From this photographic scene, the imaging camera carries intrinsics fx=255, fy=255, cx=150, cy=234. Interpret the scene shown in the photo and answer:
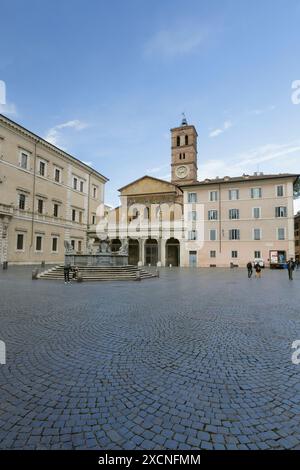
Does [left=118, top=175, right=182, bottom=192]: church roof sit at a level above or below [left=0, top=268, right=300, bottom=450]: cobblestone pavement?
above

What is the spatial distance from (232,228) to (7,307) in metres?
34.5

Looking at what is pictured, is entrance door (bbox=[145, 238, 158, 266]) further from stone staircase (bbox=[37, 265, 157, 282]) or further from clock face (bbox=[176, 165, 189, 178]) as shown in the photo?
stone staircase (bbox=[37, 265, 157, 282])

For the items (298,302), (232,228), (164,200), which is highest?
(164,200)

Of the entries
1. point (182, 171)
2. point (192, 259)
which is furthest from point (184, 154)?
point (192, 259)

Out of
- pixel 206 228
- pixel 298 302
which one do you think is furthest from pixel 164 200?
pixel 298 302

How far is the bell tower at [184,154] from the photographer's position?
5562cm

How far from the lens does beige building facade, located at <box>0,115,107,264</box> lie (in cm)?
2922

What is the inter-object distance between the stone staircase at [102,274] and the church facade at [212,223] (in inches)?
837

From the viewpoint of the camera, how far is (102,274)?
59.8ft

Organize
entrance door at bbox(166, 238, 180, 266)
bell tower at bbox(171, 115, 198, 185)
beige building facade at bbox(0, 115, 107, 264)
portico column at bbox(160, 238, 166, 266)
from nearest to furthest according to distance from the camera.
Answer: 1. beige building facade at bbox(0, 115, 107, 264)
2. portico column at bbox(160, 238, 166, 266)
3. entrance door at bbox(166, 238, 180, 266)
4. bell tower at bbox(171, 115, 198, 185)

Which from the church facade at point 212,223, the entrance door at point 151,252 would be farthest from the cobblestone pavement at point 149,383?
the entrance door at point 151,252

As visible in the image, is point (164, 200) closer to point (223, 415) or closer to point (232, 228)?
point (232, 228)

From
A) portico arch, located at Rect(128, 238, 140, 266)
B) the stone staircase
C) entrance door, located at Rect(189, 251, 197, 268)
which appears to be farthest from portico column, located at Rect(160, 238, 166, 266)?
the stone staircase
